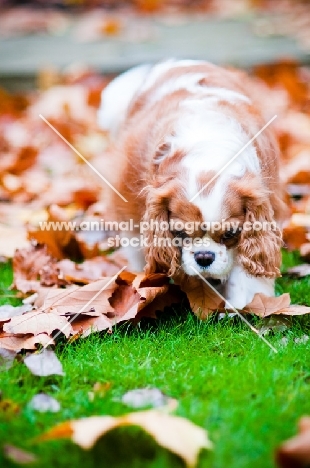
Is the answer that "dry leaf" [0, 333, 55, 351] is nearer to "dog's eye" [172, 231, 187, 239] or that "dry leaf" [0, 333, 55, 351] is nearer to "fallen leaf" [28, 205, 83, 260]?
"dog's eye" [172, 231, 187, 239]

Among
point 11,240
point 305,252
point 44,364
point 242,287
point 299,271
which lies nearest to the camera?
point 44,364

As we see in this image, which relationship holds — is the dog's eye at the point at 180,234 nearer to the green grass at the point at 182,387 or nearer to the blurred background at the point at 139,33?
the green grass at the point at 182,387

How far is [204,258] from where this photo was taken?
9.58ft

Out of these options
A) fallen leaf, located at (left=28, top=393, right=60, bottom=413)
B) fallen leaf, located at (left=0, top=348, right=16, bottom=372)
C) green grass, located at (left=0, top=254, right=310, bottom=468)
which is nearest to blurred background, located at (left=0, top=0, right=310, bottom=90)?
green grass, located at (left=0, top=254, right=310, bottom=468)

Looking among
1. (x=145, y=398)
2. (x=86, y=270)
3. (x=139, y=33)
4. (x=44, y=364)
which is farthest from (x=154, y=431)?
(x=139, y=33)

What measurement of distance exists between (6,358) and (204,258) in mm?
886

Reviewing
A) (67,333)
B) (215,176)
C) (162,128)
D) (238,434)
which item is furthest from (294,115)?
(238,434)

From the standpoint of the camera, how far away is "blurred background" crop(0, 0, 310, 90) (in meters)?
7.44

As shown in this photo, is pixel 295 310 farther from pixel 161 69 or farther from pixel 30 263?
pixel 161 69

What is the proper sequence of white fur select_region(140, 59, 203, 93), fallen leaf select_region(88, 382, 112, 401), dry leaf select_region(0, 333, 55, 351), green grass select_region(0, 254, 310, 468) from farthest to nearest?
white fur select_region(140, 59, 203, 93)
dry leaf select_region(0, 333, 55, 351)
fallen leaf select_region(88, 382, 112, 401)
green grass select_region(0, 254, 310, 468)

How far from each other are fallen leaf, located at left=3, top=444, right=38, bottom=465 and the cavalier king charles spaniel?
123 cm

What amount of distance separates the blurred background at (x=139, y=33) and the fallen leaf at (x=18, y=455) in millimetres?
5739

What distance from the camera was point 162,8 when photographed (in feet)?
36.3

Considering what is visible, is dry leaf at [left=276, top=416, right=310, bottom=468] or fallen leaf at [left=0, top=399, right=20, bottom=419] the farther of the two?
fallen leaf at [left=0, top=399, right=20, bottom=419]
